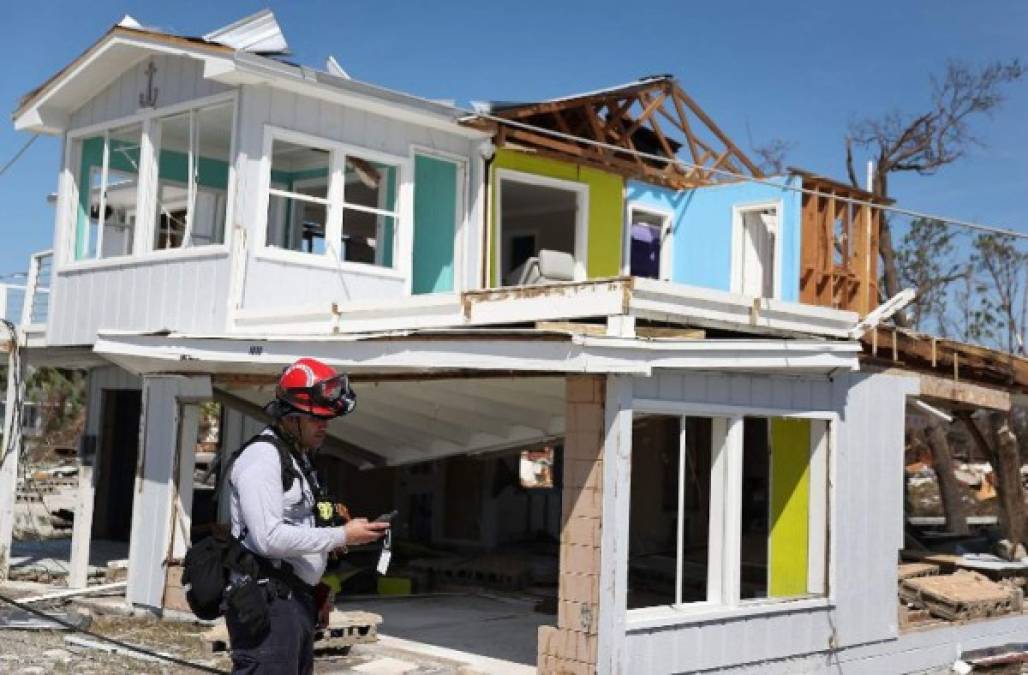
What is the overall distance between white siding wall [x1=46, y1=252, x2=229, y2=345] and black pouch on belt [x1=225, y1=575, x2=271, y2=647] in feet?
27.0

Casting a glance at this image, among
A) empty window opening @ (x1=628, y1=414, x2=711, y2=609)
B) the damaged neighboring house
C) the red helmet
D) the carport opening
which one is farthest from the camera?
empty window opening @ (x1=628, y1=414, x2=711, y2=609)

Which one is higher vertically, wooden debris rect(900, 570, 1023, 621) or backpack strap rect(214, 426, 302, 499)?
backpack strap rect(214, 426, 302, 499)

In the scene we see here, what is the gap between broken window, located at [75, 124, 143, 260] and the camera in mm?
14766

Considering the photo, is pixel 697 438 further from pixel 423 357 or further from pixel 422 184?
pixel 423 357

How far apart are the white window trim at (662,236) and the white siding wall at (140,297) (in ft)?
20.1

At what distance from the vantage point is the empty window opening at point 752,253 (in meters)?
16.8

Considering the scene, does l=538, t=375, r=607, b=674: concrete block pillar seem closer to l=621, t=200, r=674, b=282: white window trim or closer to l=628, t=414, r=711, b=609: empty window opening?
l=621, t=200, r=674, b=282: white window trim

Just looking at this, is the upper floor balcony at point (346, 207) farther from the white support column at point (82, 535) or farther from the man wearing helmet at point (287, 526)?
the man wearing helmet at point (287, 526)

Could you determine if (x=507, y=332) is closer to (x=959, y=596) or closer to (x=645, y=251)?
(x=959, y=596)

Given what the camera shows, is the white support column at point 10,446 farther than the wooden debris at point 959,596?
Yes

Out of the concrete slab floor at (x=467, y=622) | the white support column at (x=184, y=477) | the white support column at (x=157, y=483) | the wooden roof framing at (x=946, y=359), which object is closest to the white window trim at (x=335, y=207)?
the white support column at (x=157, y=483)

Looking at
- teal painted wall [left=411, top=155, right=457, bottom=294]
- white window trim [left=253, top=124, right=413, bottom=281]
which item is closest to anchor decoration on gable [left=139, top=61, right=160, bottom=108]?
white window trim [left=253, top=124, right=413, bottom=281]

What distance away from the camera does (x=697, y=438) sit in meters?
18.8

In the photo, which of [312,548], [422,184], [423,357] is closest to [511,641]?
[423,357]
